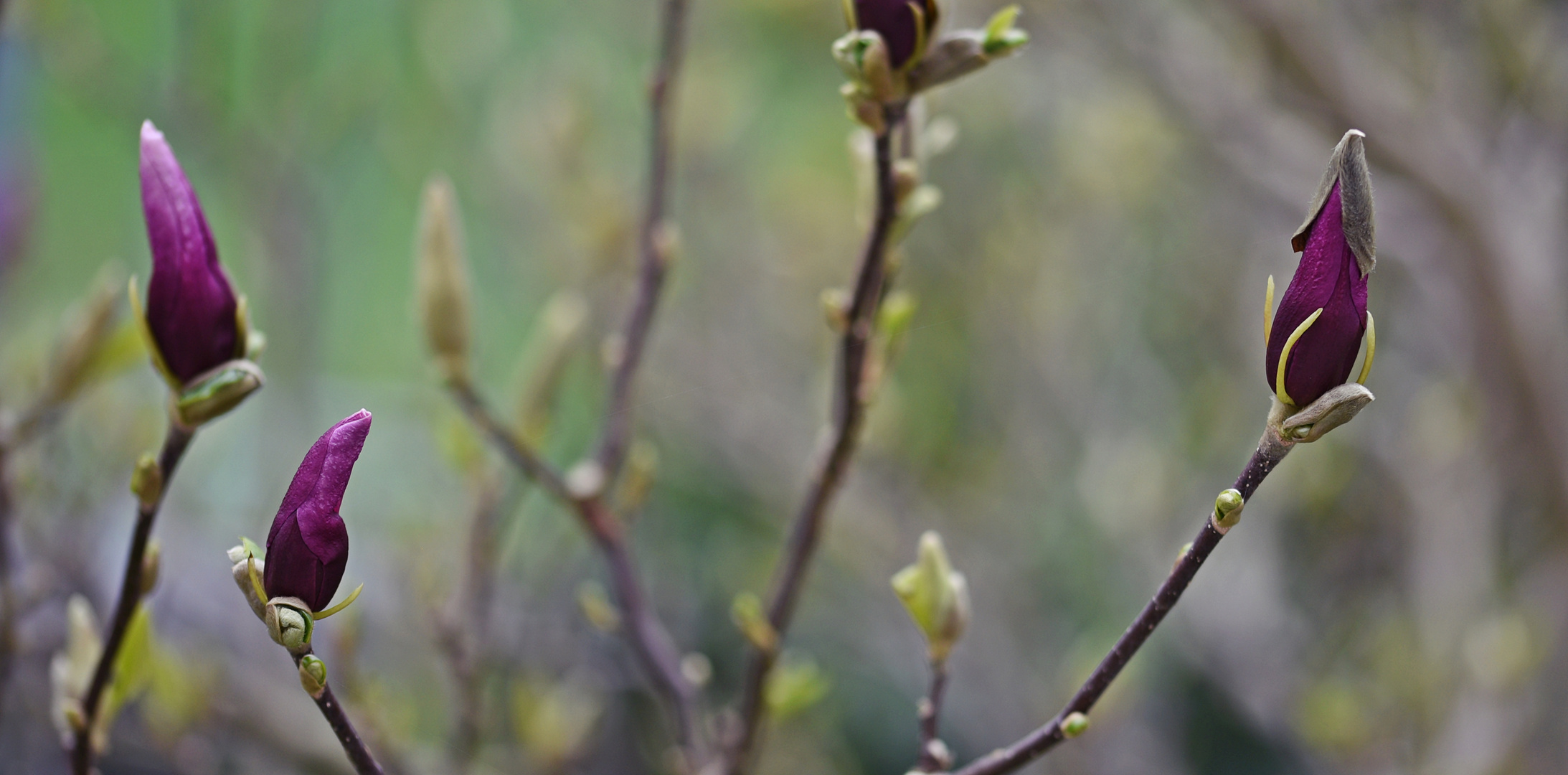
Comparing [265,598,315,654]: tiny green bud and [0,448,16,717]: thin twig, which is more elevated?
[265,598,315,654]: tiny green bud

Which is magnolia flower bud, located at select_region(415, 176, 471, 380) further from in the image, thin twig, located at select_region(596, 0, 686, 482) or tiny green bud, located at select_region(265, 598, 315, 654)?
tiny green bud, located at select_region(265, 598, 315, 654)

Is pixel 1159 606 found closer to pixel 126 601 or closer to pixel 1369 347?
pixel 1369 347

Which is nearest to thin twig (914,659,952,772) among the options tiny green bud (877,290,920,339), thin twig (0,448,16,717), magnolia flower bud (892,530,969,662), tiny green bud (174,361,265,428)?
magnolia flower bud (892,530,969,662)

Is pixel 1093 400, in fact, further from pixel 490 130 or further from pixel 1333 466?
pixel 490 130

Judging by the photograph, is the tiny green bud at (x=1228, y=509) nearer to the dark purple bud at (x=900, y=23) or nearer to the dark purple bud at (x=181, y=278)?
the dark purple bud at (x=900, y=23)

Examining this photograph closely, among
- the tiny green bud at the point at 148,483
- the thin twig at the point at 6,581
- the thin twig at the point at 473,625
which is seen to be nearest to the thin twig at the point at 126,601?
the tiny green bud at the point at 148,483
